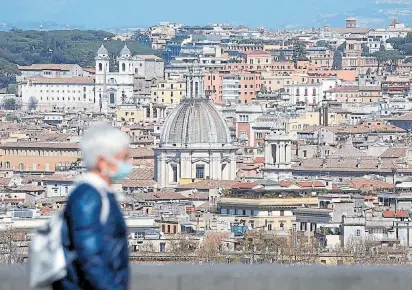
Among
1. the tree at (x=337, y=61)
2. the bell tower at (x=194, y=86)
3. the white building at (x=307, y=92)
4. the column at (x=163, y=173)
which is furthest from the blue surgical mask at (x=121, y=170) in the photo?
the tree at (x=337, y=61)

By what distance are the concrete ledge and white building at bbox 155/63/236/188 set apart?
44.3 meters

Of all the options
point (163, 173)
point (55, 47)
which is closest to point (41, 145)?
point (163, 173)

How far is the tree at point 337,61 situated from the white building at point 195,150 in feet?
203

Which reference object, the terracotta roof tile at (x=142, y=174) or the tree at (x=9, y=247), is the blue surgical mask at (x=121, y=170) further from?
the terracotta roof tile at (x=142, y=174)

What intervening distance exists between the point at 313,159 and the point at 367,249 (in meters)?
25.7

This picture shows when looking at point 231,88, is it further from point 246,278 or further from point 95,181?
point 95,181

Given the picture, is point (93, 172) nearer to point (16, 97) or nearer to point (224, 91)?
point (224, 91)

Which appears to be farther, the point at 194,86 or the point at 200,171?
the point at 194,86

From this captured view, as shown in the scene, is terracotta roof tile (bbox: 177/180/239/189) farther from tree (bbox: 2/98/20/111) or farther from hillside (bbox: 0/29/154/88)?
hillside (bbox: 0/29/154/88)

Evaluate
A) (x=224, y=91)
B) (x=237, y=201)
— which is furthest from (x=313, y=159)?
(x=224, y=91)

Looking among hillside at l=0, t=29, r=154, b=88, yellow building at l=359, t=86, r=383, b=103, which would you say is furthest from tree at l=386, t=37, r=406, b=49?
yellow building at l=359, t=86, r=383, b=103

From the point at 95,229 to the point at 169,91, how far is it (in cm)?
8442

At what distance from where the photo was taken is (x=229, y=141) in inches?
2025

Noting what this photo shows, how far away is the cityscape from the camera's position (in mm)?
32750
